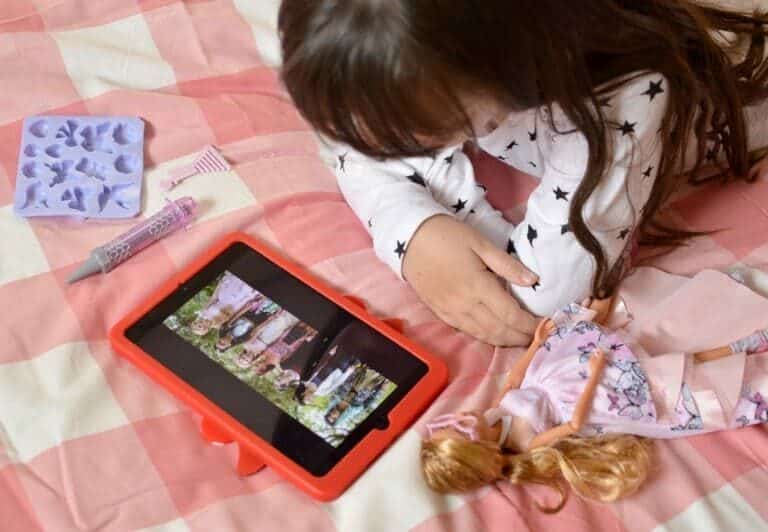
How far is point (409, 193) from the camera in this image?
2.89ft

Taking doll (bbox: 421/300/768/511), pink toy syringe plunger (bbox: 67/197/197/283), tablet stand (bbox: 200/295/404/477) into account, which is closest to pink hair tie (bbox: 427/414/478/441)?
doll (bbox: 421/300/768/511)

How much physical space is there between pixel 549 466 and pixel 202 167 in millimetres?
405

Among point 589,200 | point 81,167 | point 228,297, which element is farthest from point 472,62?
point 81,167

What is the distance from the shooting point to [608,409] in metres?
0.75

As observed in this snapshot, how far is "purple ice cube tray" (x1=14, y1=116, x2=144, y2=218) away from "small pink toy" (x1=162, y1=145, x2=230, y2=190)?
28 mm

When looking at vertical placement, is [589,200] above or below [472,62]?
below

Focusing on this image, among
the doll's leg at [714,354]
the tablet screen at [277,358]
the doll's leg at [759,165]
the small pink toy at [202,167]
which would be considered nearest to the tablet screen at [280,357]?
the tablet screen at [277,358]

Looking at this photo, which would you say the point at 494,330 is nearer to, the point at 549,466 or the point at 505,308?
the point at 505,308

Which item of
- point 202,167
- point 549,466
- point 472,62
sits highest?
point 472,62

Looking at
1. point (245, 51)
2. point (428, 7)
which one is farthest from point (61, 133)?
point (428, 7)

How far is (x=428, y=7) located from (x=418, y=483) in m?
0.33

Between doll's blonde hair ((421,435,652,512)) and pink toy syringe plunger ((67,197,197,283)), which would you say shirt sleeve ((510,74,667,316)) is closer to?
doll's blonde hair ((421,435,652,512))

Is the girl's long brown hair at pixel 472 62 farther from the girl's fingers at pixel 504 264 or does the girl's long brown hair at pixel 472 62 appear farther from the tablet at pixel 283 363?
the tablet at pixel 283 363

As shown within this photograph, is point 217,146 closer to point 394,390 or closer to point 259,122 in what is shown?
point 259,122
